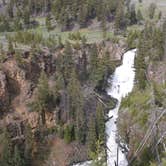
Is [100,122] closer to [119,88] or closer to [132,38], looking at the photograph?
[119,88]

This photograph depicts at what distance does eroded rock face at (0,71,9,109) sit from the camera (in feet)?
230

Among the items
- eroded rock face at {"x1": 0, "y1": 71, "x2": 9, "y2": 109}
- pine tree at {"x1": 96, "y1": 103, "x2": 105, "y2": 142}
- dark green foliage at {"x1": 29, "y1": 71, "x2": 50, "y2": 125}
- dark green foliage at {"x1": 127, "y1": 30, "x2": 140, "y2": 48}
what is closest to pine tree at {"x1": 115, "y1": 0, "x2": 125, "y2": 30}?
dark green foliage at {"x1": 127, "y1": 30, "x2": 140, "y2": 48}

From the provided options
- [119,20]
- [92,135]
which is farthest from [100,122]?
[119,20]

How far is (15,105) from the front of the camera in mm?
71750

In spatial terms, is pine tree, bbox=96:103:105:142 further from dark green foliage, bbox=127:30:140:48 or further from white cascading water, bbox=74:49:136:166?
dark green foliage, bbox=127:30:140:48

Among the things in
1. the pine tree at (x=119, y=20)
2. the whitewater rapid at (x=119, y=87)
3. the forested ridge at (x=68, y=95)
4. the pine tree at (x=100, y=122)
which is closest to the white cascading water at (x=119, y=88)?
the whitewater rapid at (x=119, y=87)

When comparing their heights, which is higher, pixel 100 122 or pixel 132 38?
pixel 132 38

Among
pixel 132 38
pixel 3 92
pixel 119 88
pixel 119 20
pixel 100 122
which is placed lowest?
pixel 100 122

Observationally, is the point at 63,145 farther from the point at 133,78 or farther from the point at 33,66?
the point at 133,78

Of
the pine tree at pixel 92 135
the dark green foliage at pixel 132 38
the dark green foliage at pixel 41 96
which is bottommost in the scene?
the pine tree at pixel 92 135

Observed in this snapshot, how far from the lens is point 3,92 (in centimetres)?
7038

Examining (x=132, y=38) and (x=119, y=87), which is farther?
(x=132, y=38)

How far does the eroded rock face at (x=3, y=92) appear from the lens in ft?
230

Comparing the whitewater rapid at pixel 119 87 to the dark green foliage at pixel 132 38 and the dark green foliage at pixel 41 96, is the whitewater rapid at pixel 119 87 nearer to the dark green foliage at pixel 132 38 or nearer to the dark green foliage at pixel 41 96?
the dark green foliage at pixel 132 38
